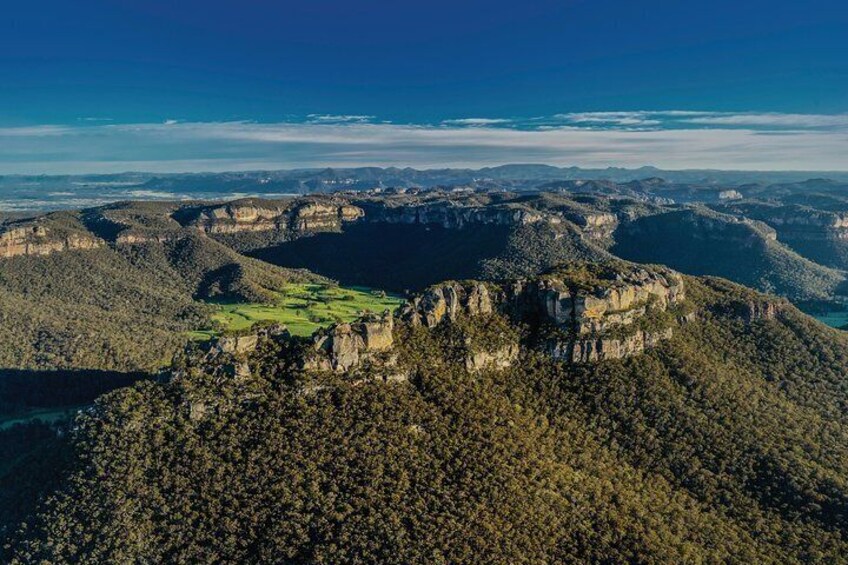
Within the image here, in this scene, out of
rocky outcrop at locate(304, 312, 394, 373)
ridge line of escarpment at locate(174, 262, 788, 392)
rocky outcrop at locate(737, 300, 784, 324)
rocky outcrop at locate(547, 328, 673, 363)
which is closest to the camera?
rocky outcrop at locate(304, 312, 394, 373)

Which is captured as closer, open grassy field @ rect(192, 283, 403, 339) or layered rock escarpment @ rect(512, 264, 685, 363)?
layered rock escarpment @ rect(512, 264, 685, 363)

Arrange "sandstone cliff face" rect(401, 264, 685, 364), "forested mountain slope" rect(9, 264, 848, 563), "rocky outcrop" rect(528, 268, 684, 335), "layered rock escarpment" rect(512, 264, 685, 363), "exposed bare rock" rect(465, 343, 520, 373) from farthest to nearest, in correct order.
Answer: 1. "rocky outcrop" rect(528, 268, 684, 335)
2. "layered rock escarpment" rect(512, 264, 685, 363)
3. "sandstone cliff face" rect(401, 264, 685, 364)
4. "exposed bare rock" rect(465, 343, 520, 373)
5. "forested mountain slope" rect(9, 264, 848, 563)

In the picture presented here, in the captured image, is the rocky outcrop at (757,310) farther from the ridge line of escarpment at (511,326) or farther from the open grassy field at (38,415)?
the open grassy field at (38,415)

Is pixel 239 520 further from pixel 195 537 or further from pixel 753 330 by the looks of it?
pixel 753 330

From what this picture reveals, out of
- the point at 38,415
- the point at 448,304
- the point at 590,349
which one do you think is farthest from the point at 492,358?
the point at 38,415

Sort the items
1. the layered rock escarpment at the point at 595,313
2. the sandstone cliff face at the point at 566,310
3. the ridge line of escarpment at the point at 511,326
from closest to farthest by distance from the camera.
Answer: the ridge line of escarpment at the point at 511,326 < the sandstone cliff face at the point at 566,310 < the layered rock escarpment at the point at 595,313

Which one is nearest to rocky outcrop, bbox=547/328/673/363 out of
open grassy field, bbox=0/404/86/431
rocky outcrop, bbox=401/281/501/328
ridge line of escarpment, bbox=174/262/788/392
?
ridge line of escarpment, bbox=174/262/788/392

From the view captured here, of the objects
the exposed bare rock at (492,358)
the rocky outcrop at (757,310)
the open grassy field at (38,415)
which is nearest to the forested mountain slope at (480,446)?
the exposed bare rock at (492,358)

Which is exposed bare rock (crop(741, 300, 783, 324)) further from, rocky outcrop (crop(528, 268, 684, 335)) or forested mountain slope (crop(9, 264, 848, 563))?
rocky outcrop (crop(528, 268, 684, 335))

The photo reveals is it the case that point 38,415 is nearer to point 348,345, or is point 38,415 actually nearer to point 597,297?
point 348,345

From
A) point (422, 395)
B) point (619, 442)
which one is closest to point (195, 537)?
point (422, 395)
